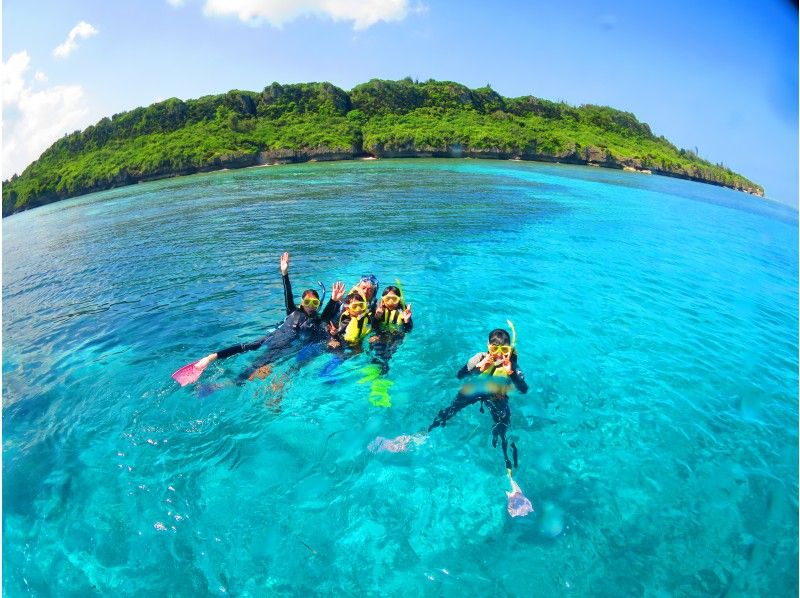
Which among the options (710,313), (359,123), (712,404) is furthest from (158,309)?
(359,123)

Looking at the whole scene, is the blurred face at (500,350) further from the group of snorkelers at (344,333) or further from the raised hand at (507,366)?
the group of snorkelers at (344,333)

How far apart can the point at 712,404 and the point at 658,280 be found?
7.05 metres

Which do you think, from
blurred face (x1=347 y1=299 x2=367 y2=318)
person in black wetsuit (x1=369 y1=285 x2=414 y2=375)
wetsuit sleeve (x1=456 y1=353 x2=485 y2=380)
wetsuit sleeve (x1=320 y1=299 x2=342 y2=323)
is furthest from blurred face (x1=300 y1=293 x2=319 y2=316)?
wetsuit sleeve (x1=456 y1=353 x2=485 y2=380)

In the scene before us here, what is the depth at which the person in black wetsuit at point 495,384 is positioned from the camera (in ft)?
18.7

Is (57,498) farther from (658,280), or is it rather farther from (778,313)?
(778,313)

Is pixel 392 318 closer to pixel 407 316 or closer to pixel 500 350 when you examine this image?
pixel 407 316

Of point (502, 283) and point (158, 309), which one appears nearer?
point (158, 309)

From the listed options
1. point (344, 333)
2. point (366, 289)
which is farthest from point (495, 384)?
point (366, 289)

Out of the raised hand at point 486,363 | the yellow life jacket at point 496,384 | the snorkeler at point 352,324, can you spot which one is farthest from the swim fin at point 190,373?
the yellow life jacket at point 496,384

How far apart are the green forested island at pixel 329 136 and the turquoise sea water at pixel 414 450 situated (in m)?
60.9

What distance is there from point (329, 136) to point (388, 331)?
7068 cm

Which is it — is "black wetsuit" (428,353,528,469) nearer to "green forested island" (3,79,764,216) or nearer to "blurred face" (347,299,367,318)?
"blurred face" (347,299,367,318)

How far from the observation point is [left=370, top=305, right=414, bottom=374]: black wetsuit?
7.50 m

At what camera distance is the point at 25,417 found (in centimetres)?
645
